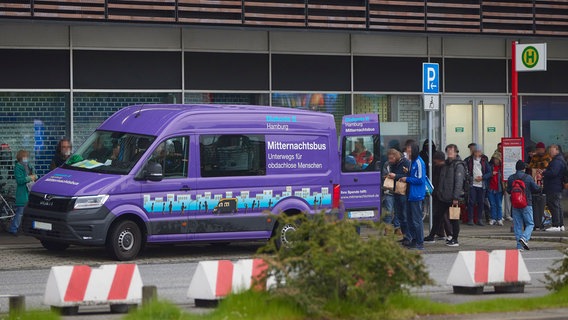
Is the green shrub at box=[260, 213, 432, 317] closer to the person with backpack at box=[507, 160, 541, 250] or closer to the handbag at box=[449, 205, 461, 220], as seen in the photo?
the person with backpack at box=[507, 160, 541, 250]

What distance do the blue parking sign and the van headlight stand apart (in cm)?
686

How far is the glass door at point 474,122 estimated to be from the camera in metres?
28.5

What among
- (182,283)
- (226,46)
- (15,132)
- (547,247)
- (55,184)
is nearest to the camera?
(182,283)

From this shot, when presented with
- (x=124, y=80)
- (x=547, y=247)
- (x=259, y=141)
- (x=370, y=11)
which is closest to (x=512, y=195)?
(x=547, y=247)

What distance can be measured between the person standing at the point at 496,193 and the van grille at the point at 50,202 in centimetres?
1140

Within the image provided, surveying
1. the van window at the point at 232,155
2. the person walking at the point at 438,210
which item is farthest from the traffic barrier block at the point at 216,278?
the person walking at the point at 438,210

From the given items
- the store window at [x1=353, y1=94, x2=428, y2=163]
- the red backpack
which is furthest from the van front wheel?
the store window at [x1=353, y1=94, x2=428, y2=163]

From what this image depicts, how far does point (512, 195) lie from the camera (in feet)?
66.8

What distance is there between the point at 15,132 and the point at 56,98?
1034 millimetres

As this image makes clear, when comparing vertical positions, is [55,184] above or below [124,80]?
below

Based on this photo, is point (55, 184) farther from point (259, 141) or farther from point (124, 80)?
point (124, 80)

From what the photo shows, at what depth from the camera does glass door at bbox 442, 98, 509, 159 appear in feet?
93.7

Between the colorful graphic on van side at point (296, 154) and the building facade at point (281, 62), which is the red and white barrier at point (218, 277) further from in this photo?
the building facade at point (281, 62)

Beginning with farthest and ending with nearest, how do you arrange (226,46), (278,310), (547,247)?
(226,46), (547,247), (278,310)
